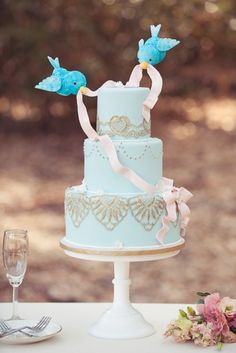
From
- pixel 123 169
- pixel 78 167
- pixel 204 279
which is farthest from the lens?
pixel 78 167

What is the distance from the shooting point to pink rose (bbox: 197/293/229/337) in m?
2.14

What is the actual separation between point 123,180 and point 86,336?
1.27 ft

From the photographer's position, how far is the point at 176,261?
6.02m

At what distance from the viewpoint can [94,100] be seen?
7660 millimetres

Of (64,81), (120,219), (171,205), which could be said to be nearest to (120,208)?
(120,219)

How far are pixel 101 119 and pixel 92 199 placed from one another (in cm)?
21

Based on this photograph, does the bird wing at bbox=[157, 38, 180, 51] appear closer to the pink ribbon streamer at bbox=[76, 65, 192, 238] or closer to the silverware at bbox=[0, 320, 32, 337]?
the pink ribbon streamer at bbox=[76, 65, 192, 238]

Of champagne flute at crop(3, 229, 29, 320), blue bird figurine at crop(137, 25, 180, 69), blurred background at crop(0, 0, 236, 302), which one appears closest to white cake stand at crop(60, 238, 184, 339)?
champagne flute at crop(3, 229, 29, 320)

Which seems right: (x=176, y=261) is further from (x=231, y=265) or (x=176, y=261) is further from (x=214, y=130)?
(x=214, y=130)

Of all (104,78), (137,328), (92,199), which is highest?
(104,78)

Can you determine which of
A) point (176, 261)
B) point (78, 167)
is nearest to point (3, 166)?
point (78, 167)

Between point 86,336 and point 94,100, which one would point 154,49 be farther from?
point 94,100

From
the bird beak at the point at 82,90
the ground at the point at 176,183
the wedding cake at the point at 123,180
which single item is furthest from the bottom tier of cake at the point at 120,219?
the ground at the point at 176,183

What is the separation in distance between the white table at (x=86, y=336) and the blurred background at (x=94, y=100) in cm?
406
